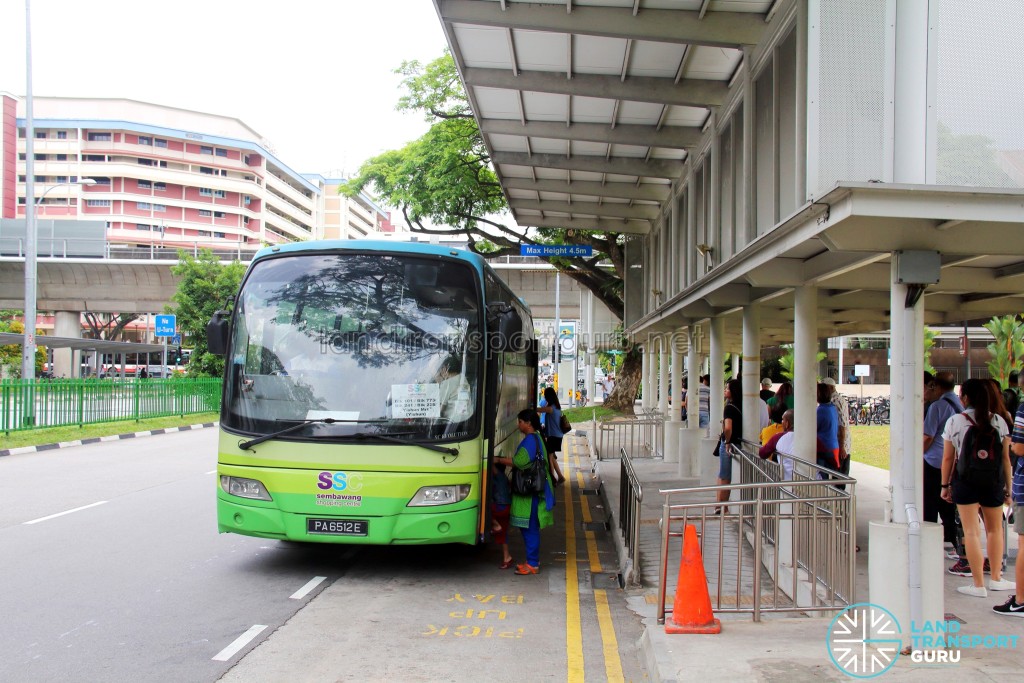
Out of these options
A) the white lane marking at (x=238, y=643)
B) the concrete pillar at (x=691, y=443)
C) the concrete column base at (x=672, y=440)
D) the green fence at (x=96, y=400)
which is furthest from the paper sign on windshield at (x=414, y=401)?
the green fence at (x=96, y=400)

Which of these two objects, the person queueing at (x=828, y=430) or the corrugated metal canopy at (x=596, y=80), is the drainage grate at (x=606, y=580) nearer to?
the person queueing at (x=828, y=430)

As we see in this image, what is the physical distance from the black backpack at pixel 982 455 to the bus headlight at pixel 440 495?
4355 millimetres

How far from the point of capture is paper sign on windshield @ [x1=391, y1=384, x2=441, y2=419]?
7.88 m

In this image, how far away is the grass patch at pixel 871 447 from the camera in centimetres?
1972

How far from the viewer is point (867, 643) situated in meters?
5.52

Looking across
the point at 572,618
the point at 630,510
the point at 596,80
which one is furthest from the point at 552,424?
the point at 572,618

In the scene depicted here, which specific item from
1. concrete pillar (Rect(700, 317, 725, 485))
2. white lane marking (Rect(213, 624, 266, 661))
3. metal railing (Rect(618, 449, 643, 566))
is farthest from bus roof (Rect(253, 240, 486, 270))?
concrete pillar (Rect(700, 317, 725, 485))

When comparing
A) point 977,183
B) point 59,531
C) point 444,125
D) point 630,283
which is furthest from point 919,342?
point 444,125

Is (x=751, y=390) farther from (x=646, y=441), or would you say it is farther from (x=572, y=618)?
(x=646, y=441)

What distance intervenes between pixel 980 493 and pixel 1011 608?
927 millimetres

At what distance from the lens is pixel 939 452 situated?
8.46 meters

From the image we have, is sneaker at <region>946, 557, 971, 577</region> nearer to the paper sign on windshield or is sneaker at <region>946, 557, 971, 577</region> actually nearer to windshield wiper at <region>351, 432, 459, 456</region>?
windshield wiper at <region>351, 432, 459, 456</region>

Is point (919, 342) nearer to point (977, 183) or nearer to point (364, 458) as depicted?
point (977, 183)

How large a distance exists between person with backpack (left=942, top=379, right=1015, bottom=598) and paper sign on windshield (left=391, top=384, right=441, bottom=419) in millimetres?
4596
